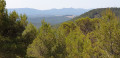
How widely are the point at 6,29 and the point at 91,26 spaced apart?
1101 inches

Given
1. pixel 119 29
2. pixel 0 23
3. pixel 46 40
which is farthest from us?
pixel 46 40

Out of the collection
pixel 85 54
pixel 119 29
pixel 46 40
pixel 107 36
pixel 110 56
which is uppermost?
pixel 119 29

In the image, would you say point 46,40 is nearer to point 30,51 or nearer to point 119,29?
point 30,51

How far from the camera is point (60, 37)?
1173 cm

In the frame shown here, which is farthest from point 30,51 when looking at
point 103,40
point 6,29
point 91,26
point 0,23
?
point 91,26

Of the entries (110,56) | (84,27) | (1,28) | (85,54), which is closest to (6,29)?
(1,28)

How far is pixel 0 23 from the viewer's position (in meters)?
9.17

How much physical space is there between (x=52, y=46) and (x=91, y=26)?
2519 centimetres

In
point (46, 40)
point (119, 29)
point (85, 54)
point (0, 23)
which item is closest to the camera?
point (0, 23)

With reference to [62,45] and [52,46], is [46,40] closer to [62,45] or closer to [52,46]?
[52,46]

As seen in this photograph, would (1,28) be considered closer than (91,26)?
Yes

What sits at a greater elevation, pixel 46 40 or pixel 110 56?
pixel 46 40

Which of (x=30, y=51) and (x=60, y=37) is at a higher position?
(x=60, y=37)

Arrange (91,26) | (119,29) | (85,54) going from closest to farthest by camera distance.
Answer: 1. (119,29)
2. (85,54)
3. (91,26)
